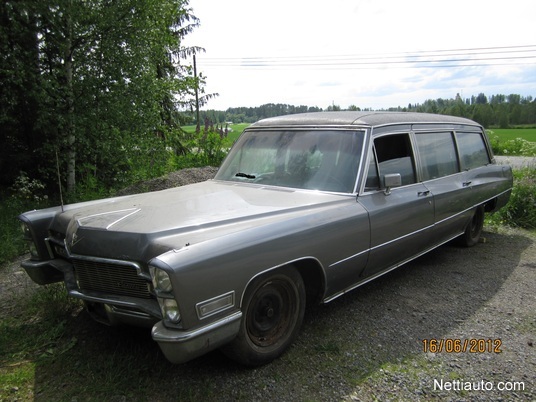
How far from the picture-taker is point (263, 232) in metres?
2.67

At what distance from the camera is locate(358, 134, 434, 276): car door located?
356cm

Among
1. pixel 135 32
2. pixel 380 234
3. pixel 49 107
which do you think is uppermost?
pixel 135 32

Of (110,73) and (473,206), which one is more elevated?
(110,73)

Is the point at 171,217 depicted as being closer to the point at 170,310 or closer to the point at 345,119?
the point at 170,310

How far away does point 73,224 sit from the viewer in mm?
2885

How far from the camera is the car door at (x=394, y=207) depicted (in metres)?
3.56

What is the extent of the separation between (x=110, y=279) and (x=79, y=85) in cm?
640

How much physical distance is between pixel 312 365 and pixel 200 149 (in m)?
8.99

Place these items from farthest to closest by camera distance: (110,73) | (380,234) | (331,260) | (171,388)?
(110,73)
(380,234)
(331,260)
(171,388)

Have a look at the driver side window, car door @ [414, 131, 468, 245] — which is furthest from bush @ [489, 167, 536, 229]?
the driver side window

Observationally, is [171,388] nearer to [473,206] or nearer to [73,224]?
[73,224]

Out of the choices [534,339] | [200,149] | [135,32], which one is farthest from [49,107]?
[534,339]
